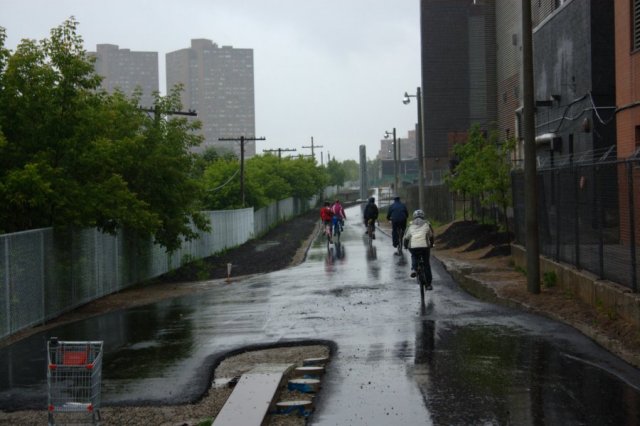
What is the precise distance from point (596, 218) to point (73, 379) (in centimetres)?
914

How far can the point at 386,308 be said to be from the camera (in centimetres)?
1402

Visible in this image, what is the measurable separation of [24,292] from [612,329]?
9.86 meters

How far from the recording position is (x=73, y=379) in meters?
6.82

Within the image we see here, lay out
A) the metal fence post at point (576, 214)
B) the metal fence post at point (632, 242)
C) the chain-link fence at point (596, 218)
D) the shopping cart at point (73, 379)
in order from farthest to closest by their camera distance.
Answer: the metal fence post at point (576, 214), the chain-link fence at point (596, 218), the metal fence post at point (632, 242), the shopping cart at point (73, 379)

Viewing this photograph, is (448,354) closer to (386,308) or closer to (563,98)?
(386,308)

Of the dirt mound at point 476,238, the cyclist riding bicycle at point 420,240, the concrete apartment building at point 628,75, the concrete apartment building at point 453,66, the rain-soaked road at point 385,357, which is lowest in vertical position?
the rain-soaked road at point 385,357

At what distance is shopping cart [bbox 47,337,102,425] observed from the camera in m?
6.63

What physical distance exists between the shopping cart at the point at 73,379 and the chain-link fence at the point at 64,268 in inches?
278

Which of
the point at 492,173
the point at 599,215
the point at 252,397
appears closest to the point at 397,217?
the point at 492,173

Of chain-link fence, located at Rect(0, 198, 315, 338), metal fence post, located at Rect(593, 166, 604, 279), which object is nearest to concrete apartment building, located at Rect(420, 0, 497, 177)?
chain-link fence, located at Rect(0, 198, 315, 338)

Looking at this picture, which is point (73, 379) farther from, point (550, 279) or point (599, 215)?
point (550, 279)

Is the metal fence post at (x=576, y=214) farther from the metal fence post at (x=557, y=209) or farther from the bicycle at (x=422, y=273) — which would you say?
the bicycle at (x=422, y=273)

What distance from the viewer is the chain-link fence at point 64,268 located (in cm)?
1387

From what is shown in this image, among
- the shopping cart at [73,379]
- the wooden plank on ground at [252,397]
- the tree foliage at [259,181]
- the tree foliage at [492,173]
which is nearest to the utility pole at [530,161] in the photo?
the wooden plank on ground at [252,397]
